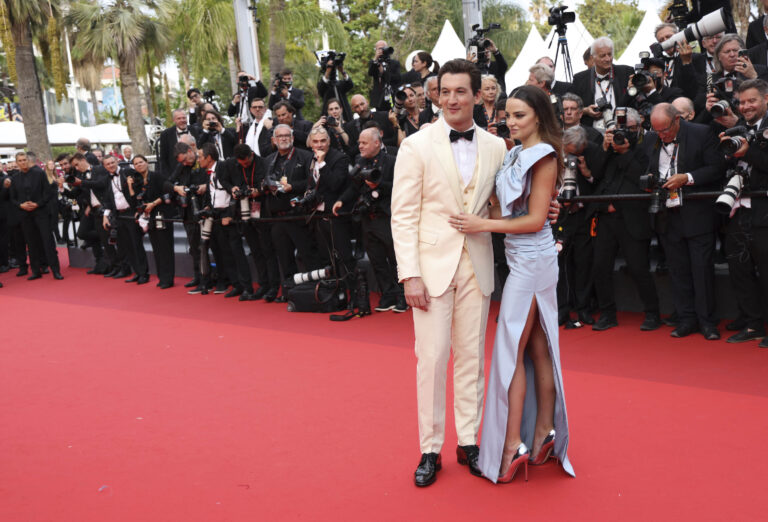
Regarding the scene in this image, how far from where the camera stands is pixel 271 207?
317 inches

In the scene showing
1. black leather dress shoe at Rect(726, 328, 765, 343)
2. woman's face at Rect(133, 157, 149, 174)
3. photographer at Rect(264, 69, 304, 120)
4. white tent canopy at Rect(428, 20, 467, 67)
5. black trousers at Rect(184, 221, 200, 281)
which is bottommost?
black leather dress shoe at Rect(726, 328, 765, 343)

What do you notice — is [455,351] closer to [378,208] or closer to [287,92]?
[378,208]

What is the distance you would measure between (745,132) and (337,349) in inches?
139

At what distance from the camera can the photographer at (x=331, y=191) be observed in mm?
7402

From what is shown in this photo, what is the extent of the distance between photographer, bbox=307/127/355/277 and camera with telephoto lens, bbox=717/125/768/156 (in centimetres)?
375

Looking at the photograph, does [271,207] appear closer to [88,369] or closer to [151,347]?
[151,347]

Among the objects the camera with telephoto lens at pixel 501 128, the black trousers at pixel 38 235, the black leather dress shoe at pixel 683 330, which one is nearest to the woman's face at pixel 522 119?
the camera with telephoto lens at pixel 501 128

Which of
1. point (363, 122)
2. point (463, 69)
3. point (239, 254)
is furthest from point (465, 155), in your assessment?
point (239, 254)

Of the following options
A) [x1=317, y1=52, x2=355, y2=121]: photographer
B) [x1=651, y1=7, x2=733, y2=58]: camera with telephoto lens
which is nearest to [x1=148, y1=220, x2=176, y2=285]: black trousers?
Result: [x1=317, y1=52, x2=355, y2=121]: photographer

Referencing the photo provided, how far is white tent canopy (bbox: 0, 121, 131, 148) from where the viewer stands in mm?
27625

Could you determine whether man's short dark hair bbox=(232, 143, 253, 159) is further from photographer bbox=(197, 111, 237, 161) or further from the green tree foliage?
the green tree foliage

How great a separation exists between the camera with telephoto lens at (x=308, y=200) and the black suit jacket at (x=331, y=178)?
56 millimetres

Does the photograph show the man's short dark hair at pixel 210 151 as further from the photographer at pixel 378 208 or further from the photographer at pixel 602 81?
the photographer at pixel 602 81

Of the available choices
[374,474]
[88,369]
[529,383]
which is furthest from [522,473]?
[88,369]
